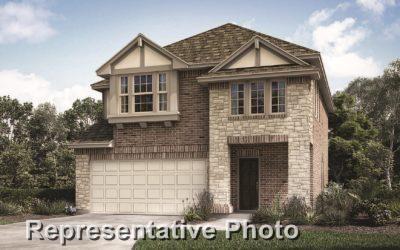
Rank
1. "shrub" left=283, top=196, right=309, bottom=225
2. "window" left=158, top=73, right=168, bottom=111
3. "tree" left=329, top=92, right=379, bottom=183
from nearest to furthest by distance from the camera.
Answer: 1. "shrub" left=283, top=196, right=309, bottom=225
2. "window" left=158, top=73, right=168, bottom=111
3. "tree" left=329, top=92, right=379, bottom=183

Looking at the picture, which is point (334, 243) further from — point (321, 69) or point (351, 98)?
point (351, 98)

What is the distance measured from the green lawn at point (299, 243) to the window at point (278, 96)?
6.96m

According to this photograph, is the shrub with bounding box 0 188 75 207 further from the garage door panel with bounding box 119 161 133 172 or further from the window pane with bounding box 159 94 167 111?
the window pane with bounding box 159 94 167 111

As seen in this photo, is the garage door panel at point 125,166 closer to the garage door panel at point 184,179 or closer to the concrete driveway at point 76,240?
the garage door panel at point 184,179

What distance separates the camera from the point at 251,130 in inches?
782

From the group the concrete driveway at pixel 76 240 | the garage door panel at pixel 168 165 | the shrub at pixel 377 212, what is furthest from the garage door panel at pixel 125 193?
the shrub at pixel 377 212

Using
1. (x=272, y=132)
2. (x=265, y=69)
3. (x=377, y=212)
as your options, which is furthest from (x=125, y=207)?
(x=377, y=212)

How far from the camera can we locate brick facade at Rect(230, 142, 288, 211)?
813 inches

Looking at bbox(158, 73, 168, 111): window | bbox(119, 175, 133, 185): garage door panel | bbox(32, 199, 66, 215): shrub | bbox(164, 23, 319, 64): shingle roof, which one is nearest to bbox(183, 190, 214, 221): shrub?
bbox(119, 175, 133, 185): garage door panel

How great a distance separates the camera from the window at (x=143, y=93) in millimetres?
21828

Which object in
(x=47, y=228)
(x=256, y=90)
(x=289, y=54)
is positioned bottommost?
(x=47, y=228)

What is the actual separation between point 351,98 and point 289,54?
22383 mm

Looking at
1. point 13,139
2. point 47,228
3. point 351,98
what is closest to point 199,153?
point 47,228

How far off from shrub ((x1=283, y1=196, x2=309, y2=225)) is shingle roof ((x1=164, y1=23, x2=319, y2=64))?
6.09 m
